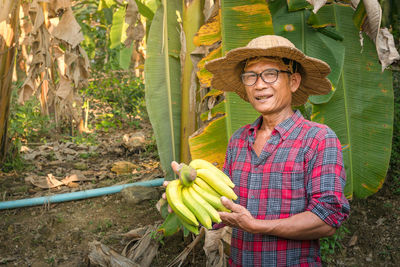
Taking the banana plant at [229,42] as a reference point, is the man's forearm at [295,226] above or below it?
Result: below

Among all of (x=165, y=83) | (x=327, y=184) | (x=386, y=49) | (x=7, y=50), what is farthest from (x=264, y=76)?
(x=7, y=50)

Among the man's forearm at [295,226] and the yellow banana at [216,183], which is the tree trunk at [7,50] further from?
the man's forearm at [295,226]

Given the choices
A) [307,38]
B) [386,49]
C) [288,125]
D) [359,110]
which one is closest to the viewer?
[288,125]

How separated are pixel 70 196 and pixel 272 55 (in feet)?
9.61

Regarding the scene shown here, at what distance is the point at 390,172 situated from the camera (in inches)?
162

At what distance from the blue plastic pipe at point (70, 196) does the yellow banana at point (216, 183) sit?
105 inches

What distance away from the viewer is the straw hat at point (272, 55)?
1589 millimetres

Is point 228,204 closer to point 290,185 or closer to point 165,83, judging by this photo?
point 290,185

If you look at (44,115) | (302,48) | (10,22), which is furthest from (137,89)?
(302,48)

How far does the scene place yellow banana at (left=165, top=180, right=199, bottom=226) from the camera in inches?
58.2

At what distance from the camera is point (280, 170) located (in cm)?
156

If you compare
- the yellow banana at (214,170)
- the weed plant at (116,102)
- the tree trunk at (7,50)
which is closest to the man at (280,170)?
the yellow banana at (214,170)

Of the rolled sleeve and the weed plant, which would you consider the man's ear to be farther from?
the weed plant

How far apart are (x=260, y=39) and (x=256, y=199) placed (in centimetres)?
64
